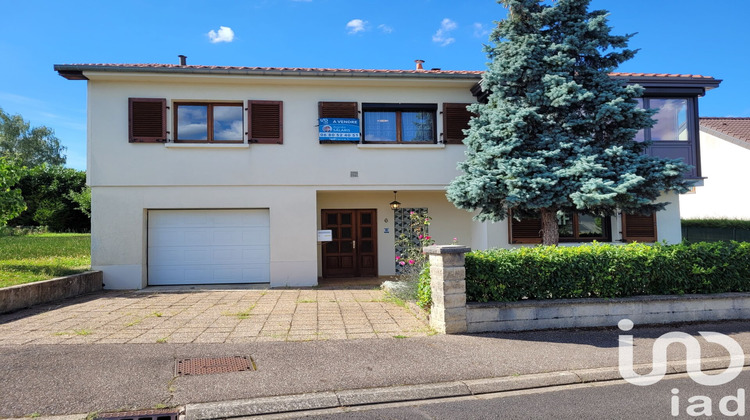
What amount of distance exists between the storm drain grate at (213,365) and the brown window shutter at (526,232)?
811 cm

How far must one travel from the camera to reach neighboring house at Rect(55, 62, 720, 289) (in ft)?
36.1

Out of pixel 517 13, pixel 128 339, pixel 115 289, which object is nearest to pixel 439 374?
pixel 128 339

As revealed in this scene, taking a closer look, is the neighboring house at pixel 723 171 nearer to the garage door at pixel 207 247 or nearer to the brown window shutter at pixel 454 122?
the brown window shutter at pixel 454 122

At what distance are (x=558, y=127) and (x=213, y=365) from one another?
25.4ft

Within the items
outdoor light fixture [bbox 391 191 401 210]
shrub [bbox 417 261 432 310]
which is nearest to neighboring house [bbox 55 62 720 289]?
outdoor light fixture [bbox 391 191 401 210]

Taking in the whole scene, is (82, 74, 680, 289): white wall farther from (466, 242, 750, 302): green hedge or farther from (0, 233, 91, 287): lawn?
(466, 242, 750, 302): green hedge

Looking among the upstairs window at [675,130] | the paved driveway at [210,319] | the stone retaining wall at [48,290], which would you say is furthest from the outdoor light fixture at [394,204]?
the stone retaining wall at [48,290]

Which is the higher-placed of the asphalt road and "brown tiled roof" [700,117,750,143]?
"brown tiled roof" [700,117,750,143]

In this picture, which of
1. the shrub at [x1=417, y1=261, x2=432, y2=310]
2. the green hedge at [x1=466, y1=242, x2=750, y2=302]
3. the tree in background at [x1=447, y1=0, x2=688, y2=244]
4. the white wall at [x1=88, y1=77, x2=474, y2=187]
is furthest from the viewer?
the white wall at [x1=88, y1=77, x2=474, y2=187]

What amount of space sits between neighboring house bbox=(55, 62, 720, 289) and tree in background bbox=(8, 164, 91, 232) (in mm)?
14842

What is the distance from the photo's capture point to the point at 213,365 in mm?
4926

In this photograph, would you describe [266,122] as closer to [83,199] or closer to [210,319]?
[210,319]

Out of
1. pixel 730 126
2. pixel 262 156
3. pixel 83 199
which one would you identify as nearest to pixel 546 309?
pixel 262 156

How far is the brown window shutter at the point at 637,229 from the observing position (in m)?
11.8
